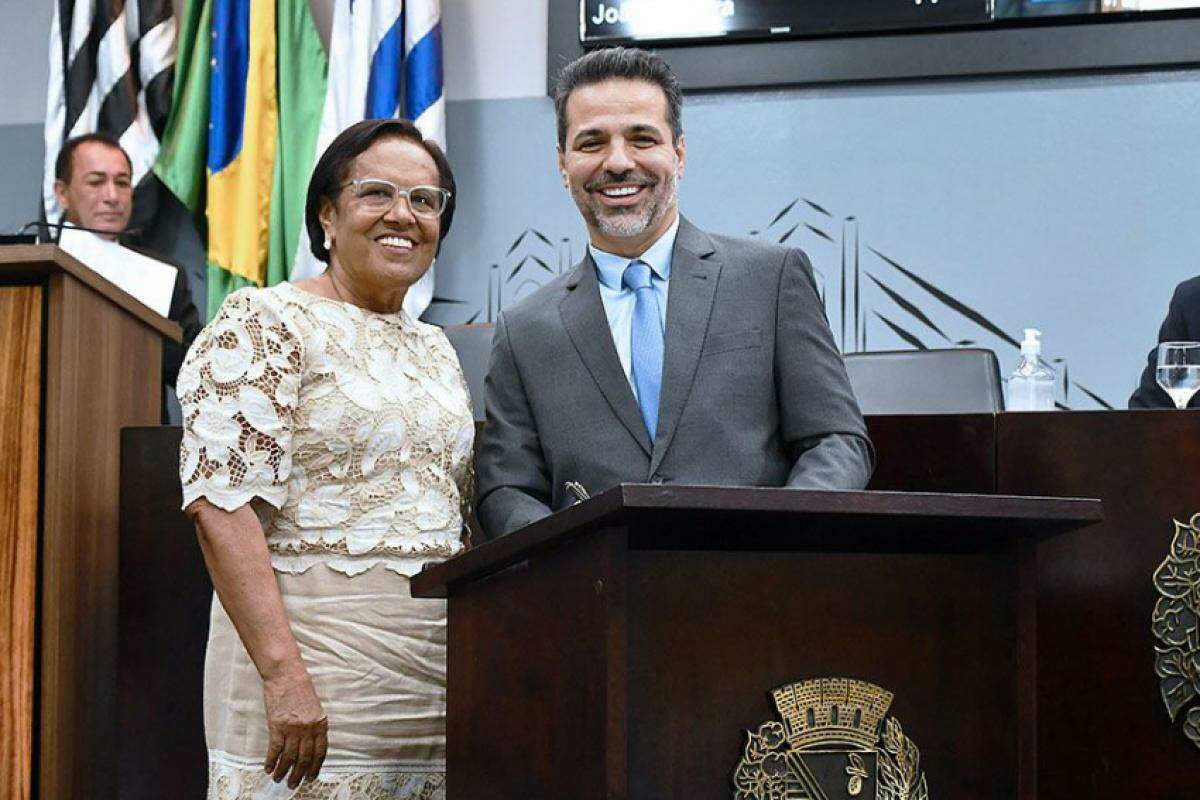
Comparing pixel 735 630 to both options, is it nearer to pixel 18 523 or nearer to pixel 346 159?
pixel 346 159

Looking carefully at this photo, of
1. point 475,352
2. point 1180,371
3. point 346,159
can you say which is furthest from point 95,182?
point 1180,371

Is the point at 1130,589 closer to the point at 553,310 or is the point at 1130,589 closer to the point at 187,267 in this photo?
the point at 553,310

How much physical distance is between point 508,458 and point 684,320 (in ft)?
1.15

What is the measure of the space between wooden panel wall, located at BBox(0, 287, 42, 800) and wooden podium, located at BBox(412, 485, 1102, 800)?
120cm

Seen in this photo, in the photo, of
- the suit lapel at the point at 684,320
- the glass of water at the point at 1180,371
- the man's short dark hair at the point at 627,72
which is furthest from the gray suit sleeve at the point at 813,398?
the glass of water at the point at 1180,371

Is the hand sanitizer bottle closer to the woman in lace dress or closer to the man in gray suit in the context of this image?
the man in gray suit

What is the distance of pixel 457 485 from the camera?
2.60 m

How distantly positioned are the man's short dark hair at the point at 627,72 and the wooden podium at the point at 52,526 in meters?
0.95

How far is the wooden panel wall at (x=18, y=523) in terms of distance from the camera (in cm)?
280

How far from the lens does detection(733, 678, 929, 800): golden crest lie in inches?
68.4

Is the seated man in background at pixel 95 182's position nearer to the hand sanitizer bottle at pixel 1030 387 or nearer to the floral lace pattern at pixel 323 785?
the hand sanitizer bottle at pixel 1030 387

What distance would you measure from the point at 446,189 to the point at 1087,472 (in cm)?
118

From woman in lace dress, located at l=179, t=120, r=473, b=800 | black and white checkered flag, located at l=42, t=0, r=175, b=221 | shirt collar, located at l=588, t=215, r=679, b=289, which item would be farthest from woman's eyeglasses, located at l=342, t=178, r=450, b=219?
black and white checkered flag, located at l=42, t=0, r=175, b=221

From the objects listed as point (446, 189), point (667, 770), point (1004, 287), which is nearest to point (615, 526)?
point (667, 770)
